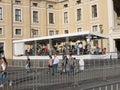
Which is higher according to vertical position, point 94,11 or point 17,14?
point 17,14

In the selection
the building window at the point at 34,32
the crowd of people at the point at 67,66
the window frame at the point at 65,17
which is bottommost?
the crowd of people at the point at 67,66

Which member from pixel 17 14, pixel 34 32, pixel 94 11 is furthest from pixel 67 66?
pixel 34 32

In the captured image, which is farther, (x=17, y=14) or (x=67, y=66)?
(x=17, y=14)

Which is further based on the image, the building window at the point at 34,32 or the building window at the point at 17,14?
the building window at the point at 34,32

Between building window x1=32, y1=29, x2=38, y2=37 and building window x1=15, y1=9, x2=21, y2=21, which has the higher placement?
building window x1=15, y1=9, x2=21, y2=21

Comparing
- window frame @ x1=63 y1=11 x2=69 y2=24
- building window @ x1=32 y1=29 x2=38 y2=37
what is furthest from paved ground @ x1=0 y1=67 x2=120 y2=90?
window frame @ x1=63 y1=11 x2=69 y2=24

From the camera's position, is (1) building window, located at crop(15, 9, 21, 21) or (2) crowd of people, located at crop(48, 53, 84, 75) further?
(1) building window, located at crop(15, 9, 21, 21)

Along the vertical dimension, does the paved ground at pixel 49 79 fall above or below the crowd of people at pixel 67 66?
below

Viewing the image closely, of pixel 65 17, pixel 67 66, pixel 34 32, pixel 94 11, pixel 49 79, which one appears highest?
pixel 94 11

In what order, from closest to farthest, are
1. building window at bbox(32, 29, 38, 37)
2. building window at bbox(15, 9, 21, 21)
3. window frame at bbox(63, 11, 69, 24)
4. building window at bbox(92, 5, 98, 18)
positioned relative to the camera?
building window at bbox(92, 5, 98, 18)
building window at bbox(15, 9, 21, 21)
building window at bbox(32, 29, 38, 37)
window frame at bbox(63, 11, 69, 24)

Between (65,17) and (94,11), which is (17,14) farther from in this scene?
(94,11)

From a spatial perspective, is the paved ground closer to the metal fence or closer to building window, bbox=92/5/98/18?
the metal fence

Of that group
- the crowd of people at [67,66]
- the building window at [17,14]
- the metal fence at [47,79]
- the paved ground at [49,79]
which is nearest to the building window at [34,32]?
the building window at [17,14]

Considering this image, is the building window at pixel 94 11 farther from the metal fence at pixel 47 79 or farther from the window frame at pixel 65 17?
the metal fence at pixel 47 79
